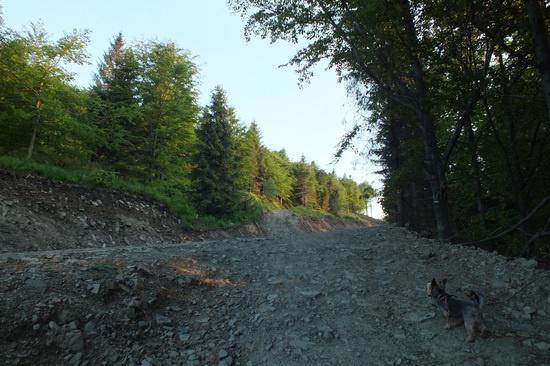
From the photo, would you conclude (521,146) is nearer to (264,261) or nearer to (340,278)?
(340,278)

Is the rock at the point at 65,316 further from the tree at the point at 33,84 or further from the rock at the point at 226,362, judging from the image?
the tree at the point at 33,84

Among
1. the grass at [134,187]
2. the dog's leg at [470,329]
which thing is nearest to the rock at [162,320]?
the dog's leg at [470,329]

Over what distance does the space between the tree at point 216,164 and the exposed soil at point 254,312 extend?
12650mm

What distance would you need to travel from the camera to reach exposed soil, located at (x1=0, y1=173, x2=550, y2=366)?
3.84 m

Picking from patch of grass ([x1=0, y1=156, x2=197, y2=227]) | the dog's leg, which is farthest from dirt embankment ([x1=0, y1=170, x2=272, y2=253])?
the dog's leg

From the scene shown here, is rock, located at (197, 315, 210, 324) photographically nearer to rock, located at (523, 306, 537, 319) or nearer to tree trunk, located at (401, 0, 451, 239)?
rock, located at (523, 306, 537, 319)

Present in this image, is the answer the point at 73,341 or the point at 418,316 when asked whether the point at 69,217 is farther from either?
the point at 418,316

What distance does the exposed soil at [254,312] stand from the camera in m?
3.84

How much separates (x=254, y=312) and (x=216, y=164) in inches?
644

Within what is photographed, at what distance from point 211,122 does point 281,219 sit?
17829 millimetres

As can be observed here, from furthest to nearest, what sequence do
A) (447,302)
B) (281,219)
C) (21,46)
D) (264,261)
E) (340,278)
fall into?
Result: (281,219) < (21,46) < (264,261) < (340,278) < (447,302)

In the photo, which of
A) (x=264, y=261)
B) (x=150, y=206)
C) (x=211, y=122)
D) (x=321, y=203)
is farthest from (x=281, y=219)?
(x=321, y=203)

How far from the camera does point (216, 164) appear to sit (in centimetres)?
2081

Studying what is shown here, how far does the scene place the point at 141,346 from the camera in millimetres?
4051
